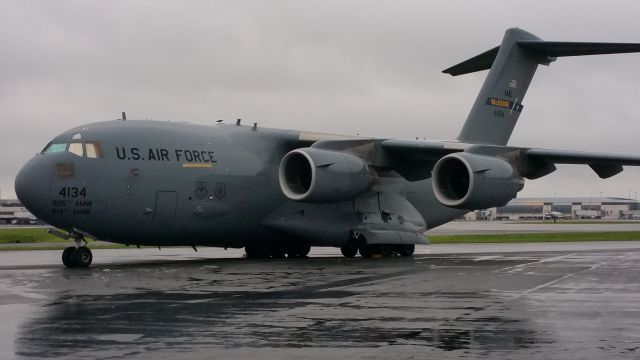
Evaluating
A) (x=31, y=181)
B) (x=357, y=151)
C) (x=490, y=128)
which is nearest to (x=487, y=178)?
(x=357, y=151)

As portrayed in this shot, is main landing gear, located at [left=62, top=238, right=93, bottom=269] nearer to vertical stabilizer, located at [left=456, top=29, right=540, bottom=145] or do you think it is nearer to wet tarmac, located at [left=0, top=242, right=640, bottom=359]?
wet tarmac, located at [left=0, top=242, right=640, bottom=359]

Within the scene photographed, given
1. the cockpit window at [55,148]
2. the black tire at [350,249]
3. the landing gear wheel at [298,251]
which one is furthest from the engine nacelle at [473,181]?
the cockpit window at [55,148]

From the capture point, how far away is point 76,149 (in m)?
20.0

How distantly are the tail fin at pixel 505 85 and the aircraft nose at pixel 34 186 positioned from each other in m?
13.6

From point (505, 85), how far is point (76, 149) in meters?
14.2

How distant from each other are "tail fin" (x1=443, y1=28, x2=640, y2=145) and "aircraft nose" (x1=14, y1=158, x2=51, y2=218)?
44.5ft

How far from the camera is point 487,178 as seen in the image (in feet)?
71.1

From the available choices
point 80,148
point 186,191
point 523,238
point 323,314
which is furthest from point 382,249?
point 523,238

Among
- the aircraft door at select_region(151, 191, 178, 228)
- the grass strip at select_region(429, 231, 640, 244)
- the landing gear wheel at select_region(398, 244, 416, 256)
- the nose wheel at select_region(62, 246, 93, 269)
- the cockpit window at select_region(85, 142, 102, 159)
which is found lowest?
the grass strip at select_region(429, 231, 640, 244)

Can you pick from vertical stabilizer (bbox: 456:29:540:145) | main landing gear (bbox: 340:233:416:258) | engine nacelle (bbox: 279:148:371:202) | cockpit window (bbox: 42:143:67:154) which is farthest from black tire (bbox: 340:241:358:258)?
cockpit window (bbox: 42:143:67:154)

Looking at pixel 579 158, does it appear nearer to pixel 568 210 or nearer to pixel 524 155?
pixel 524 155

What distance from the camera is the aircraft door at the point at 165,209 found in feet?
68.1

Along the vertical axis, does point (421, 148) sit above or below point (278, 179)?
above

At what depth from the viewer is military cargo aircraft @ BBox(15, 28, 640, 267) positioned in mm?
19891
